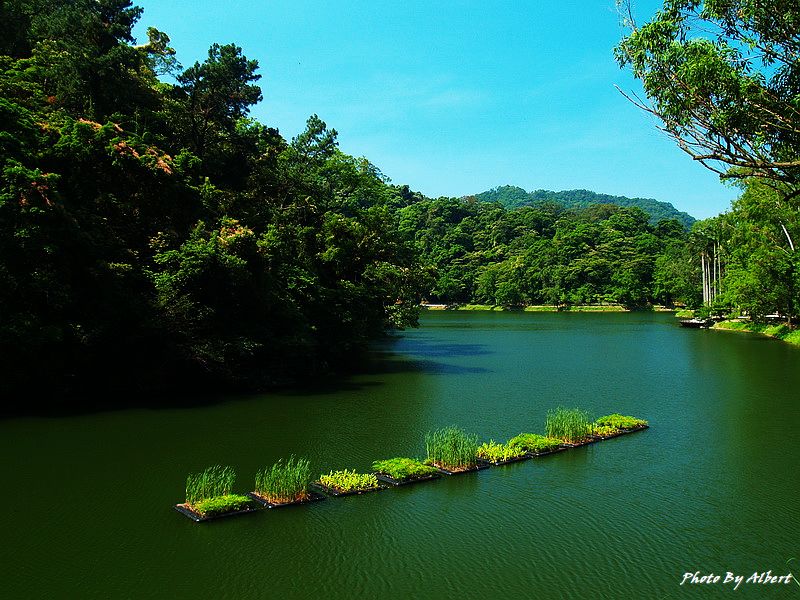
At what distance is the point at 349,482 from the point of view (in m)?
12.5

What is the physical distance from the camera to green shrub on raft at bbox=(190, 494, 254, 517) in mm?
10883

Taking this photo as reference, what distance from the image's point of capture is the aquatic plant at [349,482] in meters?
12.4

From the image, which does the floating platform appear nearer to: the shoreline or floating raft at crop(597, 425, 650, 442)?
floating raft at crop(597, 425, 650, 442)

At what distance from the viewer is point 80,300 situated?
20.1 meters

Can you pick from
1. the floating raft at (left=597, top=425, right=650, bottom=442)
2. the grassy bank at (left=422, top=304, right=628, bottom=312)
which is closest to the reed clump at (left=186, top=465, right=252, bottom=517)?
the floating raft at (left=597, top=425, right=650, bottom=442)

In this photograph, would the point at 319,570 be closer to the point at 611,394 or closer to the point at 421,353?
the point at 611,394

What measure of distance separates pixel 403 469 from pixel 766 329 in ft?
167

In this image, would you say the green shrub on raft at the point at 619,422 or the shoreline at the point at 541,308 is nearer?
the green shrub on raft at the point at 619,422

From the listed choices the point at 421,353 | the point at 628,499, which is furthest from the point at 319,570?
the point at 421,353

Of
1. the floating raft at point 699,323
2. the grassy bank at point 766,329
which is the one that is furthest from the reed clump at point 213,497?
the floating raft at point 699,323

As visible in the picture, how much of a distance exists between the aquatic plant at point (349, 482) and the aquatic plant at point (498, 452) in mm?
3198

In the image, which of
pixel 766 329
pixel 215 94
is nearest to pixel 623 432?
pixel 215 94

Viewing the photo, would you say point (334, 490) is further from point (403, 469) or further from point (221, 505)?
point (221, 505)

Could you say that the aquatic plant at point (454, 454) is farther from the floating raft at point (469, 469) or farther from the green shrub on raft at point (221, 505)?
the green shrub on raft at point (221, 505)
